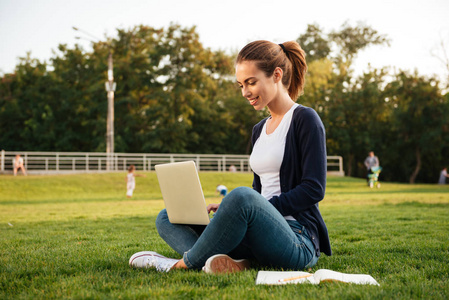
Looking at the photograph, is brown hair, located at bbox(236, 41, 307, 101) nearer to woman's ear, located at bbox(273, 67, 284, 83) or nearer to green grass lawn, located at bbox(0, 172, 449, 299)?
woman's ear, located at bbox(273, 67, 284, 83)

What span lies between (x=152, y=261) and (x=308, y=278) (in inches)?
48.8

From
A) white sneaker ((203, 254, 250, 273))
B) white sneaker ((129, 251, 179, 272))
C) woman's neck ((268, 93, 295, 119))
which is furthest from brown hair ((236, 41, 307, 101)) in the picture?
white sneaker ((129, 251, 179, 272))

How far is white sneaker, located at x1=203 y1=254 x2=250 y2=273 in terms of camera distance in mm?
2971

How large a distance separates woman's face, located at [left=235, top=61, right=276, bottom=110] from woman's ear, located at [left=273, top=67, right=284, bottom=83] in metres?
0.02

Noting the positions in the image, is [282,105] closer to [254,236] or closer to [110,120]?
[254,236]

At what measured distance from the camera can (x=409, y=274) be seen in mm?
3086

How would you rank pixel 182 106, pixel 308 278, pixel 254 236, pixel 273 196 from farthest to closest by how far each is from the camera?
pixel 182 106 → pixel 273 196 → pixel 254 236 → pixel 308 278

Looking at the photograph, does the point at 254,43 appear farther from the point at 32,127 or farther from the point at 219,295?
the point at 32,127

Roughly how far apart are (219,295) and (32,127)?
38.4 m

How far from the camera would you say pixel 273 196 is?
3156mm

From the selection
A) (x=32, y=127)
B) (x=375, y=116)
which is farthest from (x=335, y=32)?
(x=32, y=127)

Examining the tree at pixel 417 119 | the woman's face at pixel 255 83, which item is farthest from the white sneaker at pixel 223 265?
the tree at pixel 417 119

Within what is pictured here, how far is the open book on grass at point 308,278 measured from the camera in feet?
9.04

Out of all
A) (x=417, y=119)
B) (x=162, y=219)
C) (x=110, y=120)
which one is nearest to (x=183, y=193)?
(x=162, y=219)
